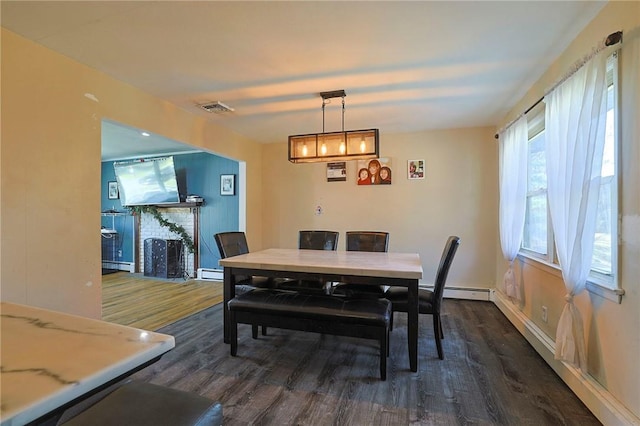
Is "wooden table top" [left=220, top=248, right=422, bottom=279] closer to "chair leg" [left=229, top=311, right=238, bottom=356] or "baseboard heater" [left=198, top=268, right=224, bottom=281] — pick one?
"chair leg" [left=229, top=311, right=238, bottom=356]

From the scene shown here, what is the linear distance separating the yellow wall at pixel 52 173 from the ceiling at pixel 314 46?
18 centimetres

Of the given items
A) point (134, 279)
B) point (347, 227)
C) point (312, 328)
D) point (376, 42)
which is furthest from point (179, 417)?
point (134, 279)

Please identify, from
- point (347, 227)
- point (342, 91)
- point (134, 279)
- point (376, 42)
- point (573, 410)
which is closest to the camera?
point (573, 410)

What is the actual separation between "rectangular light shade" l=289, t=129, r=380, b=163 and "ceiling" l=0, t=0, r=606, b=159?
1.56ft

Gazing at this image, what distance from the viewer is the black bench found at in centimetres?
218

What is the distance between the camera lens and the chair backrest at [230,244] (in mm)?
3229

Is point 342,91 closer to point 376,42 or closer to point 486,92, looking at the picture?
point 376,42

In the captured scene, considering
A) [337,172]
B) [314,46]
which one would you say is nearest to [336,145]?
[314,46]

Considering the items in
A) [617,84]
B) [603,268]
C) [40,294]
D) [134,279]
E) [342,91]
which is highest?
[342,91]

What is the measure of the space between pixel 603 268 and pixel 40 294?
3.86 metres

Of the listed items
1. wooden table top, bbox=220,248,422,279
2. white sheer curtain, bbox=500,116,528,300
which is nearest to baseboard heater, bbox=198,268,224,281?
wooden table top, bbox=220,248,422,279

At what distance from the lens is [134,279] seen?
560 cm

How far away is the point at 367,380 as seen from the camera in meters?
2.18

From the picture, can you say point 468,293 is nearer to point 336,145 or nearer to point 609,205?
point 609,205
